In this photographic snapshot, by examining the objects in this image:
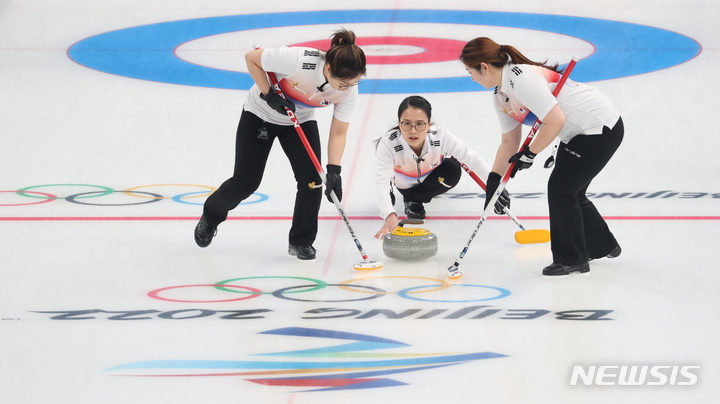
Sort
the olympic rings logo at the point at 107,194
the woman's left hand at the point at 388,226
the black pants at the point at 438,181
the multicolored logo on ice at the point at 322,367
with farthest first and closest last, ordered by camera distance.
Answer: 1. the olympic rings logo at the point at 107,194
2. the black pants at the point at 438,181
3. the woman's left hand at the point at 388,226
4. the multicolored logo on ice at the point at 322,367

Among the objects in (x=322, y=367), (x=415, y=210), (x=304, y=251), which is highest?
(x=415, y=210)

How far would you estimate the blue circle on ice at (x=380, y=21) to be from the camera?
25.4 feet

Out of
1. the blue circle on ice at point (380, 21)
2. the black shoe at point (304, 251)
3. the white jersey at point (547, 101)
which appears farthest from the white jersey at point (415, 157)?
the blue circle on ice at point (380, 21)

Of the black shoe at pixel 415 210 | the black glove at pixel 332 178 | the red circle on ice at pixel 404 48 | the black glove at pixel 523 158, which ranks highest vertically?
the red circle on ice at pixel 404 48

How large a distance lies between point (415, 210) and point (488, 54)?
1.52m

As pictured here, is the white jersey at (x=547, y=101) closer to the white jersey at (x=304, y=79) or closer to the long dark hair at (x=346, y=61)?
the long dark hair at (x=346, y=61)

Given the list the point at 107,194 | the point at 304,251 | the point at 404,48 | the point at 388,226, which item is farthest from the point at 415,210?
the point at 404,48

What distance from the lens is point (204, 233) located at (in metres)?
4.35

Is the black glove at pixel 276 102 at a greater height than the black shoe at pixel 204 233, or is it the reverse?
the black glove at pixel 276 102

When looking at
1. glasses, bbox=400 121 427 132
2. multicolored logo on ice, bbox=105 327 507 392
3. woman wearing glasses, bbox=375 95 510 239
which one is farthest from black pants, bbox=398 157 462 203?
multicolored logo on ice, bbox=105 327 507 392

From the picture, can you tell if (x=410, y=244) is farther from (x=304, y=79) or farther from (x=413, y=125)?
(x=304, y=79)

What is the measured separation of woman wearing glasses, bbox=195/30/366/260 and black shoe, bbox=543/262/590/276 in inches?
41.2

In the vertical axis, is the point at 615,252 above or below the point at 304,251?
above

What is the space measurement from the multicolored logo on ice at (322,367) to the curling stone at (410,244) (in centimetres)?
107
